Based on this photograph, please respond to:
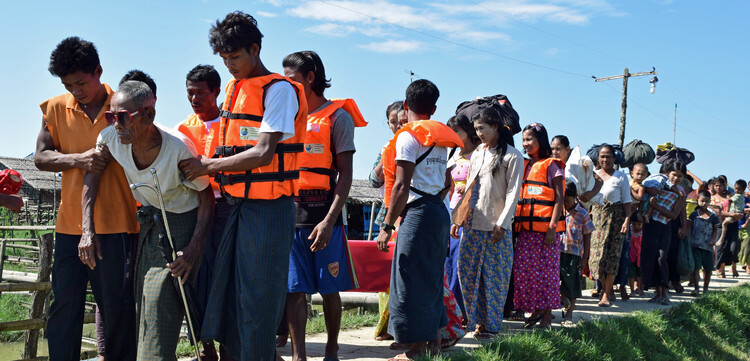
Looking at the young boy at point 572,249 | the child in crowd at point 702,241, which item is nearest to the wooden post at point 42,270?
the young boy at point 572,249

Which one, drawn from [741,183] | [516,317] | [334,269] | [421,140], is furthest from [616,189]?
[741,183]

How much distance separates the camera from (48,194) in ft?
99.3

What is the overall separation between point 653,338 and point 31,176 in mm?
28679

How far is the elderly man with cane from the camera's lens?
345 centimetres

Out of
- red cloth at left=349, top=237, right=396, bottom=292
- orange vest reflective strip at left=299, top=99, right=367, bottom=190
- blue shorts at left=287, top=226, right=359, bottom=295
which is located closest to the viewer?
blue shorts at left=287, top=226, right=359, bottom=295

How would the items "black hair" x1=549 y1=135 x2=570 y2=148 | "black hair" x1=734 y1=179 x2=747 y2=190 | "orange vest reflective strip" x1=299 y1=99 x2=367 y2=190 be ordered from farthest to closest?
"black hair" x1=734 y1=179 x2=747 y2=190
"black hair" x1=549 y1=135 x2=570 y2=148
"orange vest reflective strip" x1=299 y1=99 x2=367 y2=190

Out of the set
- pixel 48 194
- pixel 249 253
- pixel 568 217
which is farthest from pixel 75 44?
pixel 48 194

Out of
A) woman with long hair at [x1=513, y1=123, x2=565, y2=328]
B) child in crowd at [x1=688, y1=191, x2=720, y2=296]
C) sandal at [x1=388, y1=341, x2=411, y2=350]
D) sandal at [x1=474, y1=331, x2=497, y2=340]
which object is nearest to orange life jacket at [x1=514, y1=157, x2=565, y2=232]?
woman with long hair at [x1=513, y1=123, x2=565, y2=328]

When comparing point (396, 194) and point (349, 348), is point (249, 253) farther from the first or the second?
point (349, 348)

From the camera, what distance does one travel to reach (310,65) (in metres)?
4.51

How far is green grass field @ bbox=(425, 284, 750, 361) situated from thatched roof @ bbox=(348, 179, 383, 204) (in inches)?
782

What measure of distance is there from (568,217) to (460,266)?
223 cm

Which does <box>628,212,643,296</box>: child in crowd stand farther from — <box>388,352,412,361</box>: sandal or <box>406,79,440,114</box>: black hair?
<box>388,352,412,361</box>: sandal

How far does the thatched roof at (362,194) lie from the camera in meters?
29.3
